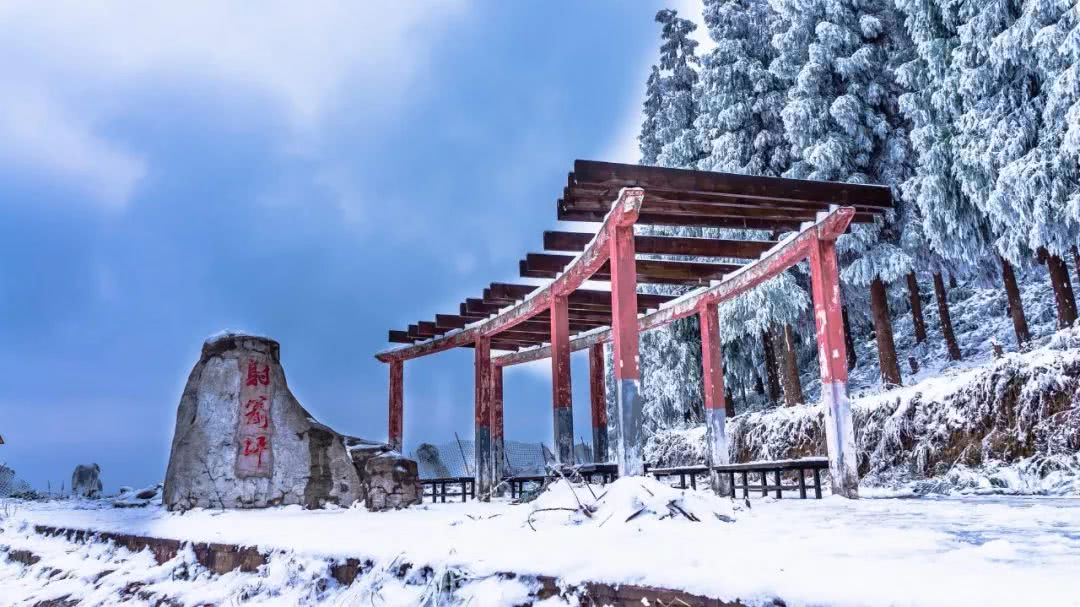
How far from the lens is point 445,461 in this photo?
83.9 feet

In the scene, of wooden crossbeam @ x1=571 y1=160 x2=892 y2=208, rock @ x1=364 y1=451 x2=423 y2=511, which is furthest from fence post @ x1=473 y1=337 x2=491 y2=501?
wooden crossbeam @ x1=571 y1=160 x2=892 y2=208

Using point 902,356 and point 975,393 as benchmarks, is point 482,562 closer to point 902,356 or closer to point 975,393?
point 975,393

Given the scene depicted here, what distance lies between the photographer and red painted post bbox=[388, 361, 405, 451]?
17.5 metres

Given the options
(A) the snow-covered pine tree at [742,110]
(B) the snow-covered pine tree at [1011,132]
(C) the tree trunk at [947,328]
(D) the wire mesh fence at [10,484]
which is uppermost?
(A) the snow-covered pine tree at [742,110]

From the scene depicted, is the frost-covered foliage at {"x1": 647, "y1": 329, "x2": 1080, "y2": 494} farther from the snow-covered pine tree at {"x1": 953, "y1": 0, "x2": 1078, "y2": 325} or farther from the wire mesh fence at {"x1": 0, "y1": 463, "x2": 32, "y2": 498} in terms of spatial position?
the wire mesh fence at {"x1": 0, "y1": 463, "x2": 32, "y2": 498}

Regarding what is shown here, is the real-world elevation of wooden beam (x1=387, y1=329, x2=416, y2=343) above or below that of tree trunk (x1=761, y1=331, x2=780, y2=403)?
above

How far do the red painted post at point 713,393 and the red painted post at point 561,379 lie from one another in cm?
250

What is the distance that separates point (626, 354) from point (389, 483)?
13.2 feet

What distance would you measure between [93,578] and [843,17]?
18.3 meters

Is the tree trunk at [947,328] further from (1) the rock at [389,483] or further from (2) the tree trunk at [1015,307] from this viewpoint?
(1) the rock at [389,483]

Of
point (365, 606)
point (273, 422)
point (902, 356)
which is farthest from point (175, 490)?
point (902, 356)

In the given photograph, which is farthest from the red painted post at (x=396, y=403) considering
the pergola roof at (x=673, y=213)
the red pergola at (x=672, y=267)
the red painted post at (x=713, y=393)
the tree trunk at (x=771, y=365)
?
the tree trunk at (x=771, y=365)

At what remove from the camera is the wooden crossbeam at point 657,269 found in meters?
11.2

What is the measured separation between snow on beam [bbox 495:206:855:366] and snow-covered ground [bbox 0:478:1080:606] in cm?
385
